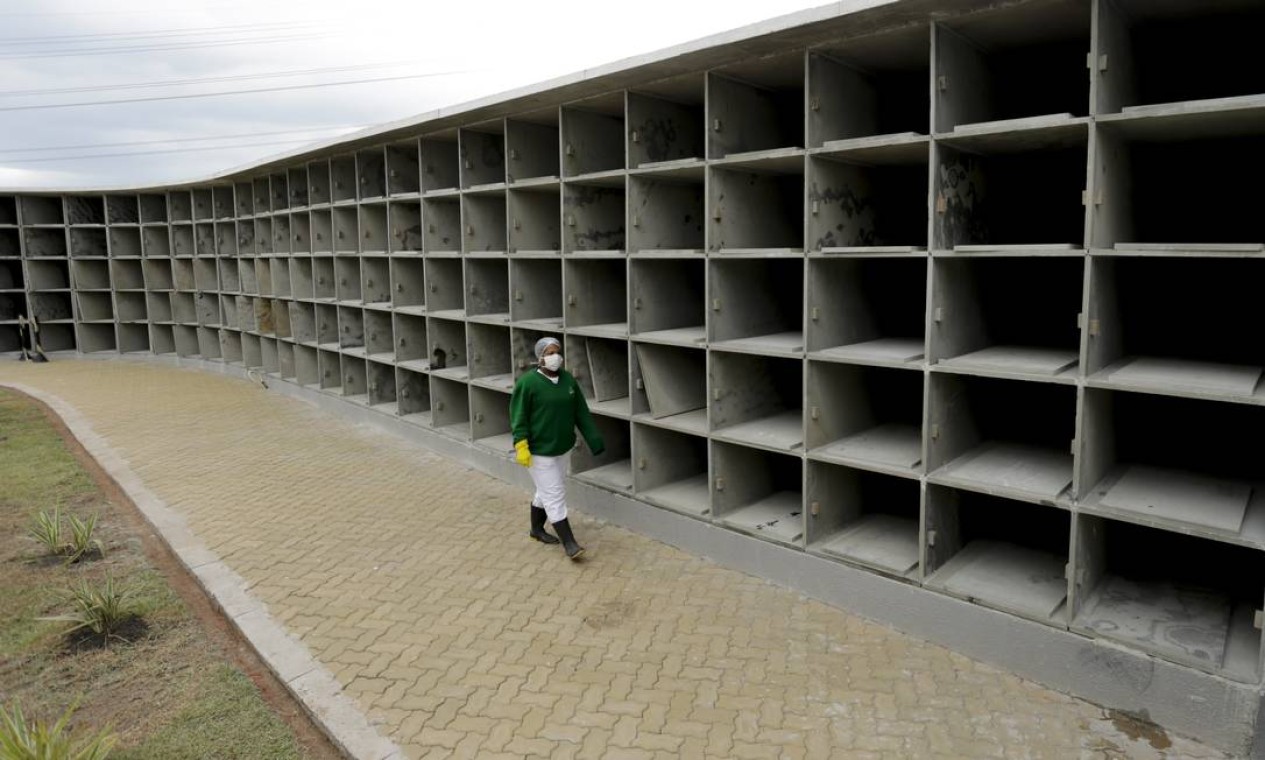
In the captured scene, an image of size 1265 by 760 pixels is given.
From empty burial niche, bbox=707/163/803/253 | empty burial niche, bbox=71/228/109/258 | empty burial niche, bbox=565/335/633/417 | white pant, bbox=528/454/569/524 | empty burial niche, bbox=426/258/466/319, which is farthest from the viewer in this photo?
empty burial niche, bbox=71/228/109/258

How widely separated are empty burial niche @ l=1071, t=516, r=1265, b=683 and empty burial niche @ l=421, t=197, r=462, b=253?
250 inches

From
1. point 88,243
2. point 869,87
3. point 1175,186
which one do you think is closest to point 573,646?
point 869,87

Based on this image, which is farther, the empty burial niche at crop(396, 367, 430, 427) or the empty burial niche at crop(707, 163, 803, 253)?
the empty burial niche at crop(396, 367, 430, 427)

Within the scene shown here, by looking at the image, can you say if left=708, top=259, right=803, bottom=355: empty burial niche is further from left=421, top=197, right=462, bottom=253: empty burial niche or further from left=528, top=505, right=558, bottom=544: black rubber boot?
left=421, top=197, right=462, bottom=253: empty burial niche

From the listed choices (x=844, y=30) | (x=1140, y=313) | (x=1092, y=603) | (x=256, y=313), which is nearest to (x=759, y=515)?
(x=1092, y=603)

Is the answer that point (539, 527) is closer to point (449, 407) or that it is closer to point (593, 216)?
point (593, 216)

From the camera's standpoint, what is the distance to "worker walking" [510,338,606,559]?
5988 mm

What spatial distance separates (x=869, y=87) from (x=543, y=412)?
3119 mm

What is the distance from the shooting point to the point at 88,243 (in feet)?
51.2

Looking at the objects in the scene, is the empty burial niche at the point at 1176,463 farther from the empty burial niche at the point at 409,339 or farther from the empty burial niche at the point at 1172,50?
the empty burial niche at the point at 409,339

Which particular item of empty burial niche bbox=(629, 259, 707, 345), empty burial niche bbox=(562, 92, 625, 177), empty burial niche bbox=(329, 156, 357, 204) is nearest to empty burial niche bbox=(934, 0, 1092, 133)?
empty burial niche bbox=(629, 259, 707, 345)

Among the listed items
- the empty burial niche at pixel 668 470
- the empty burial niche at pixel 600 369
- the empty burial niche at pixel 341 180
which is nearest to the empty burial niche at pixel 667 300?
the empty burial niche at pixel 600 369

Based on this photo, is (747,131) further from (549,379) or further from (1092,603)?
(1092,603)

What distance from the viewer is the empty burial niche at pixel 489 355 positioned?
8102mm
